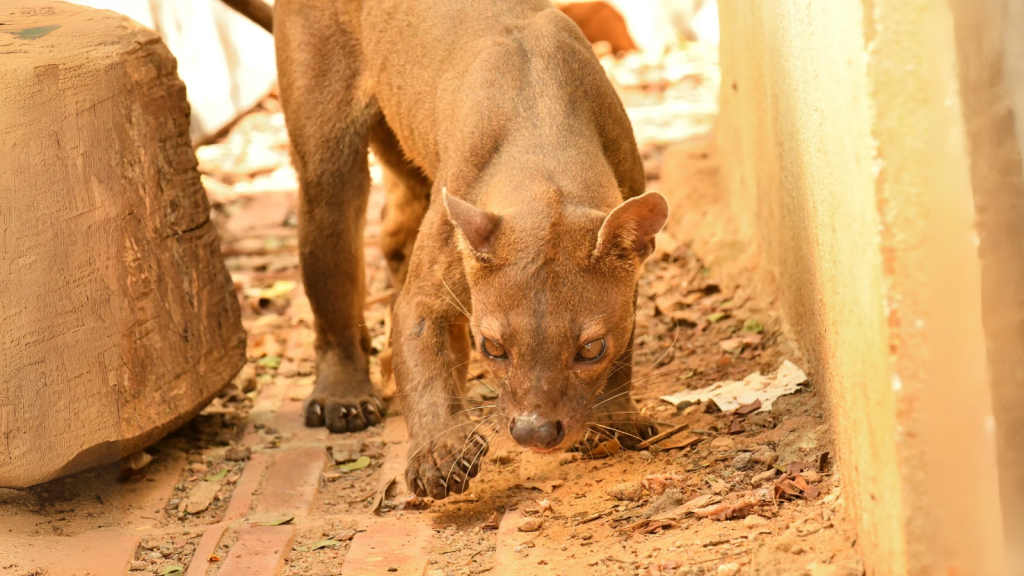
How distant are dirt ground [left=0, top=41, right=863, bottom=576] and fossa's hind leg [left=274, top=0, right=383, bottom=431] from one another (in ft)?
0.69

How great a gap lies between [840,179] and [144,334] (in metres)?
2.79

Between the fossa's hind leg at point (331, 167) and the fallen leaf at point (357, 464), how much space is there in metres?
0.40

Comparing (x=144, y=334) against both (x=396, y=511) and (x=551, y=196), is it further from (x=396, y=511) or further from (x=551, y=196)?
(x=551, y=196)

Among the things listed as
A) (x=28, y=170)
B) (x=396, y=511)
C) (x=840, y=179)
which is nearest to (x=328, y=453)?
(x=396, y=511)

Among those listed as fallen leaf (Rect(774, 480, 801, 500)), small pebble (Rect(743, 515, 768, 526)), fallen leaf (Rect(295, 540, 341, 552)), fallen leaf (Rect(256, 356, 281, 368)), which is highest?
fallen leaf (Rect(774, 480, 801, 500))

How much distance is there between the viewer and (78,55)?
14.8 feet

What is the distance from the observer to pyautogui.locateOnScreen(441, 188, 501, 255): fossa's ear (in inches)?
156

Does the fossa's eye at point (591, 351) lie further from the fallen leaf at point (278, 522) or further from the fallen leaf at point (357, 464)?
the fallen leaf at point (357, 464)

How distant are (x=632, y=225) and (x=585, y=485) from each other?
1050 mm

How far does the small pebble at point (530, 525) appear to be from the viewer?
161 inches

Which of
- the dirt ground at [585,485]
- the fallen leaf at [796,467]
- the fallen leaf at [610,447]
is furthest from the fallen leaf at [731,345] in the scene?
the fallen leaf at [796,467]

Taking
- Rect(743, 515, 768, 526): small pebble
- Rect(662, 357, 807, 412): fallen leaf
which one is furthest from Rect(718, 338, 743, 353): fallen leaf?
Rect(743, 515, 768, 526): small pebble

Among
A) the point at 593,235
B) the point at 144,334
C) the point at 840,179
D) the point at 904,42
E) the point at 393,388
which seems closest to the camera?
the point at 904,42

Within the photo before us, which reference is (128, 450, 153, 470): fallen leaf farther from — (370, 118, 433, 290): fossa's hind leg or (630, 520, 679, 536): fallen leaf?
(630, 520, 679, 536): fallen leaf
